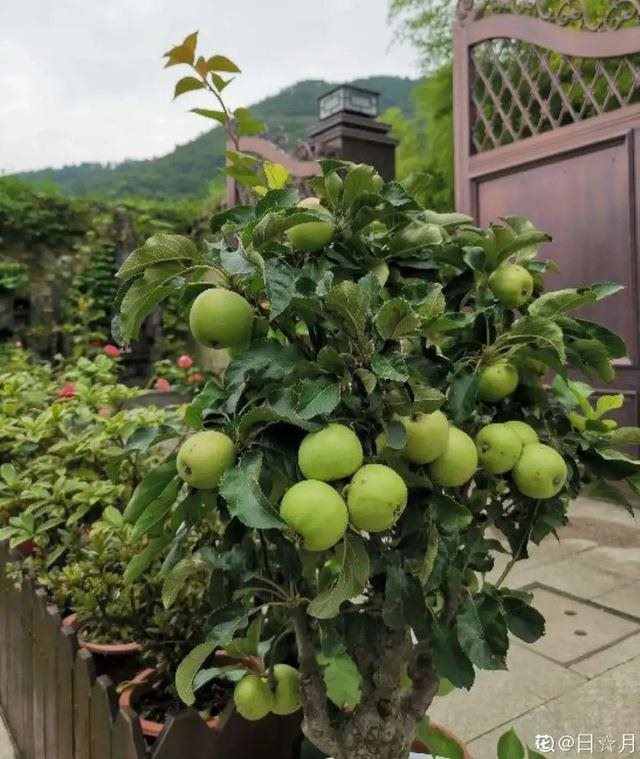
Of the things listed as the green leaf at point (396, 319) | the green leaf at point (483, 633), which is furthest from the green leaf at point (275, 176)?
the green leaf at point (483, 633)

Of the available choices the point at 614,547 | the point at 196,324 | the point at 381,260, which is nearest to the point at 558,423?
the point at 381,260

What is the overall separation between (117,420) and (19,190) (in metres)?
6.85

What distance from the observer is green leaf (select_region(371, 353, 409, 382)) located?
2.97 ft

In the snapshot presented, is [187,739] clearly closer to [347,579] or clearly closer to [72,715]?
[72,715]

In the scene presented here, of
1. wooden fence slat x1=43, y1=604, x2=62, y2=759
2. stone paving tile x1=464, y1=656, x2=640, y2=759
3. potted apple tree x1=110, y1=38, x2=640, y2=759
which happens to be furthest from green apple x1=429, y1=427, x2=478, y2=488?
stone paving tile x1=464, y1=656, x2=640, y2=759

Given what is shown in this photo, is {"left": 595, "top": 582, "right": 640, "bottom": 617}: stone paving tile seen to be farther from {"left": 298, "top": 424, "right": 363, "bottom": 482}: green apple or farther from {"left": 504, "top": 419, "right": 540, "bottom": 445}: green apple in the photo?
{"left": 298, "top": 424, "right": 363, "bottom": 482}: green apple

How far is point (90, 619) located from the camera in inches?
76.4

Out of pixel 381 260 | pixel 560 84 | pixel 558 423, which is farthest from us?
pixel 560 84

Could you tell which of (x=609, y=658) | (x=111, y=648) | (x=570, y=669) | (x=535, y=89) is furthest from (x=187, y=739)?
(x=535, y=89)

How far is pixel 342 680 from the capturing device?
1.57 m

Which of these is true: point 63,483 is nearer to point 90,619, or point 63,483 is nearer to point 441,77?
point 90,619

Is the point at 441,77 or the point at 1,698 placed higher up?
the point at 441,77

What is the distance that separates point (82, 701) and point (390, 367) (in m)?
1.20

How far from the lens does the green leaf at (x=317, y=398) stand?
91cm
